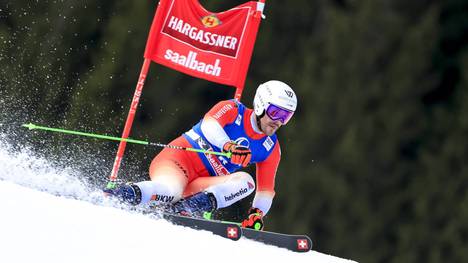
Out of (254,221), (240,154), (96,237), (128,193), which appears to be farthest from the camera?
(254,221)

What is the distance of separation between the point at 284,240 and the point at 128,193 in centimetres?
90

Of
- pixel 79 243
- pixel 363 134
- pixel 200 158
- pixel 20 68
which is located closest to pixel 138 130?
pixel 20 68

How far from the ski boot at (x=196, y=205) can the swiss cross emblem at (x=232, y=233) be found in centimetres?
45

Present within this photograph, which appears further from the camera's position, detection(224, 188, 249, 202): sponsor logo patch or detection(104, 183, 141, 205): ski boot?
detection(224, 188, 249, 202): sponsor logo patch

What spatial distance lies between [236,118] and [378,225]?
861 cm

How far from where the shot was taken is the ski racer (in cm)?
637

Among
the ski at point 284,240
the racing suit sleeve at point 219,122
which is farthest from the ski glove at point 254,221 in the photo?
the racing suit sleeve at point 219,122

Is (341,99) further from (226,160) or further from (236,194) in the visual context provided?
(236,194)

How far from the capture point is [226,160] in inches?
266

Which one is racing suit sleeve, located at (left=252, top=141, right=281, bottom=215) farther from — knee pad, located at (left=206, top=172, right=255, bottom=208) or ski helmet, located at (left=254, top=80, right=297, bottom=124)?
ski helmet, located at (left=254, top=80, right=297, bottom=124)

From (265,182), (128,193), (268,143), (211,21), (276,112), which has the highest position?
(211,21)

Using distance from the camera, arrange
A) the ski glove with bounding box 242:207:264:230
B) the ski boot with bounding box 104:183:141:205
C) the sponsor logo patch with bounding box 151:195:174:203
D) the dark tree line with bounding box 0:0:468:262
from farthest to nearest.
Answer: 1. the dark tree line with bounding box 0:0:468:262
2. the ski glove with bounding box 242:207:264:230
3. the sponsor logo patch with bounding box 151:195:174:203
4. the ski boot with bounding box 104:183:141:205

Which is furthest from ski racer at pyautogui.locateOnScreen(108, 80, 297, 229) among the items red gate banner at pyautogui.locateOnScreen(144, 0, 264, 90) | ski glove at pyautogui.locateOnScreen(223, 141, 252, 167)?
red gate banner at pyautogui.locateOnScreen(144, 0, 264, 90)

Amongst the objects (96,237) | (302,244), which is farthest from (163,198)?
(96,237)
